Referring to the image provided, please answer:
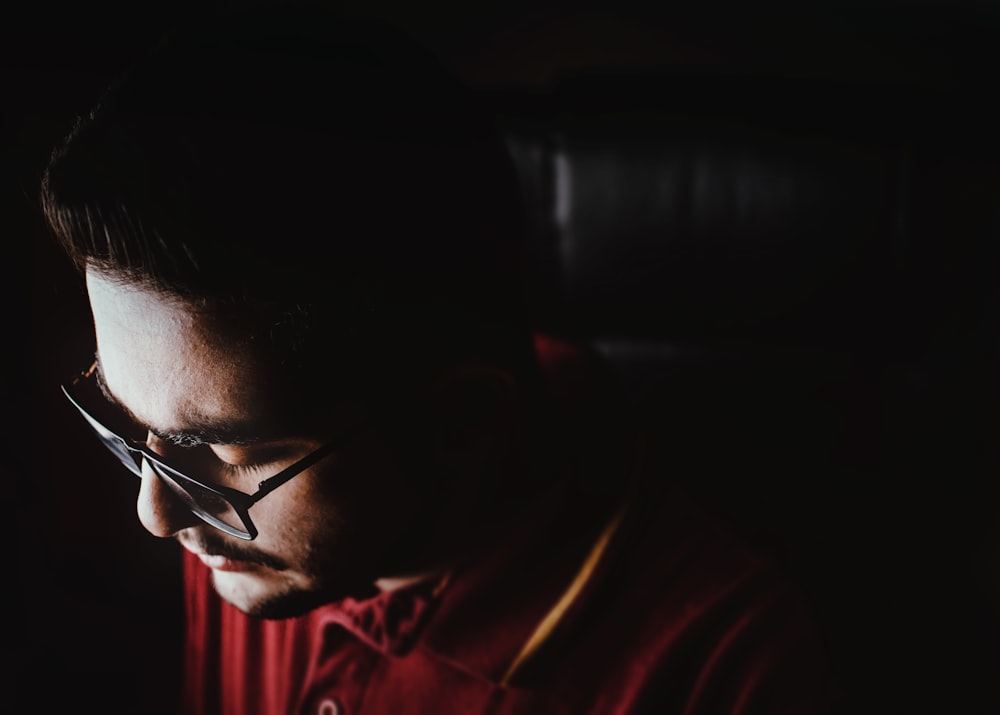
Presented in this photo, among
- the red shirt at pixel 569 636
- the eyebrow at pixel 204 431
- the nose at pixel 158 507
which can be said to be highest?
the eyebrow at pixel 204 431

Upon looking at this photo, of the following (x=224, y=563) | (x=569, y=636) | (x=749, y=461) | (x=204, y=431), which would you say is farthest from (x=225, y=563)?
(x=749, y=461)

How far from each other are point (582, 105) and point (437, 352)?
0.53m

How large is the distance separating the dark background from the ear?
198mm

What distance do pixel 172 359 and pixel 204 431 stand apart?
0.05 meters

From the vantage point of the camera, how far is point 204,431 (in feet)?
1.34

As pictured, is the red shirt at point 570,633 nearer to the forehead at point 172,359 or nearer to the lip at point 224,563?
the lip at point 224,563

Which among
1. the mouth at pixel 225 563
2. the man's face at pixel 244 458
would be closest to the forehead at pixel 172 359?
the man's face at pixel 244 458

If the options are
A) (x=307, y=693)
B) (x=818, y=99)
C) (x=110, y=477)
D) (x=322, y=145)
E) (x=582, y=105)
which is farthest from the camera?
(x=582, y=105)

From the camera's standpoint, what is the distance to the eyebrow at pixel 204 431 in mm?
409

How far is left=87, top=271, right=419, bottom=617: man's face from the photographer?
39 centimetres

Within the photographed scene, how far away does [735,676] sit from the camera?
565 millimetres

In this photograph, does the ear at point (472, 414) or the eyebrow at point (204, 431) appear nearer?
the eyebrow at point (204, 431)

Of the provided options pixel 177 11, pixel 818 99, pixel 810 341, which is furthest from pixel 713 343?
pixel 177 11

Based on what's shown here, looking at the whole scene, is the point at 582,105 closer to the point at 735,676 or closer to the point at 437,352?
the point at 437,352
